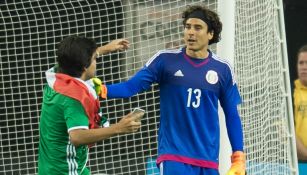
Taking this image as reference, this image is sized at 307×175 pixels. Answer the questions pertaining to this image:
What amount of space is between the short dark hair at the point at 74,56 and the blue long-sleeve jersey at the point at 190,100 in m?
0.64

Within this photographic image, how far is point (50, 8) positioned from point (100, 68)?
0.62 meters

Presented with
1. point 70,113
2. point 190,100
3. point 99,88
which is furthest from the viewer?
point 190,100

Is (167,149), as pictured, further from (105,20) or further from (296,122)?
(296,122)

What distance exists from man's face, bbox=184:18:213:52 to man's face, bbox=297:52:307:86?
3037 millimetres

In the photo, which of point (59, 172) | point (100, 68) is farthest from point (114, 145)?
point (59, 172)

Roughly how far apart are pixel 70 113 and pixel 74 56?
0.32 metres

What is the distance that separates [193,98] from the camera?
6.52 m

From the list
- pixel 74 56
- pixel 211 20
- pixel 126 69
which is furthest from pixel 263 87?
pixel 74 56

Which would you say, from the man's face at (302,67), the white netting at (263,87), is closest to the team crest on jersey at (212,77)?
the white netting at (263,87)

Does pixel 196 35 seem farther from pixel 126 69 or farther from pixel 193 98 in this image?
pixel 126 69

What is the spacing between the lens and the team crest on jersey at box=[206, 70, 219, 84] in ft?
21.6

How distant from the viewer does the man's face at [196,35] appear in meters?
6.56

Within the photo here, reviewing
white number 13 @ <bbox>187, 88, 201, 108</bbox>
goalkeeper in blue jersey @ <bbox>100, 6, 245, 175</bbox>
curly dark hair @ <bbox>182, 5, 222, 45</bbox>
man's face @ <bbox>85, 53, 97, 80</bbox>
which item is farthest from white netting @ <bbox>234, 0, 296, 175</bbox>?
man's face @ <bbox>85, 53, 97, 80</bbox>

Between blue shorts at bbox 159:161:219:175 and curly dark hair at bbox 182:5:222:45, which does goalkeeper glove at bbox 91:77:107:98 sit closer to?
blue shorts at bbox 159:161:219:175
